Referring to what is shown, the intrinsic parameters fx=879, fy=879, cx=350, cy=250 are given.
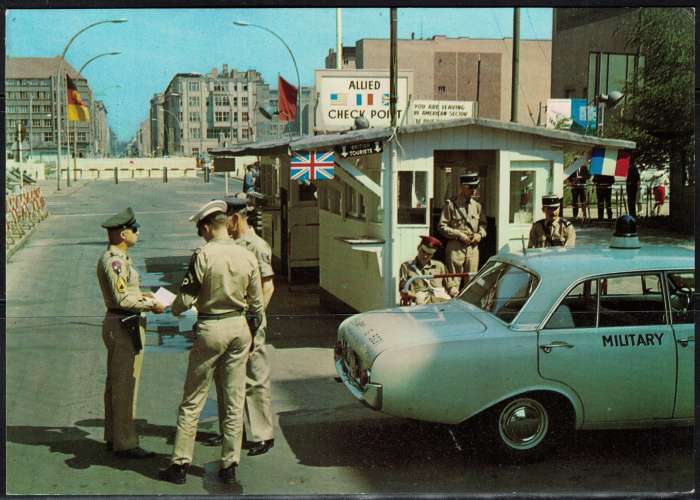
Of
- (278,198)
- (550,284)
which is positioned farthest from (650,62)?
(278,198)

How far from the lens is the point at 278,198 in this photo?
42.3 feet

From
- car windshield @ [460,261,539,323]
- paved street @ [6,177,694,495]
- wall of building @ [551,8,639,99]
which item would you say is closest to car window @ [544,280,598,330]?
car windshield @ [460,261,539,323]

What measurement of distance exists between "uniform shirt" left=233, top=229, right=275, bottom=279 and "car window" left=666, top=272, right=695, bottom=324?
2498 millimetres

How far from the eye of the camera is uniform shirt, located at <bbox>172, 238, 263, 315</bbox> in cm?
513

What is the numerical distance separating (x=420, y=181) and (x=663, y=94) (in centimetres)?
214

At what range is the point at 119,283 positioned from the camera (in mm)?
5355


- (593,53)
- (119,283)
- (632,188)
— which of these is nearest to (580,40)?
(593,53)

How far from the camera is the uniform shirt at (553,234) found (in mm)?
6215

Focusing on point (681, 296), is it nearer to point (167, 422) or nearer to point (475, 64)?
point (475, 64)

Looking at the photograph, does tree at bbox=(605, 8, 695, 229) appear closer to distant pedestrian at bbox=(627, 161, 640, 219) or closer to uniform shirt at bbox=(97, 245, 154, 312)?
distant pedestrian at bbox=(627, 161, 640, 219)

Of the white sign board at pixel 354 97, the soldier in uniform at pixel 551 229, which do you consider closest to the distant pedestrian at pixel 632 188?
the soldier in uniform at pixel 551 229

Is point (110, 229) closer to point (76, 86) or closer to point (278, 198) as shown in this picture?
point (76, 86)

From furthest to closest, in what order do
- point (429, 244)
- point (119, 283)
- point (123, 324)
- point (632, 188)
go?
1. point (429, 244)
2. point (632, 188)
3. point (123, 324)
4. point (119, 283)

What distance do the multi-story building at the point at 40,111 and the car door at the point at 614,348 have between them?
128 inches
